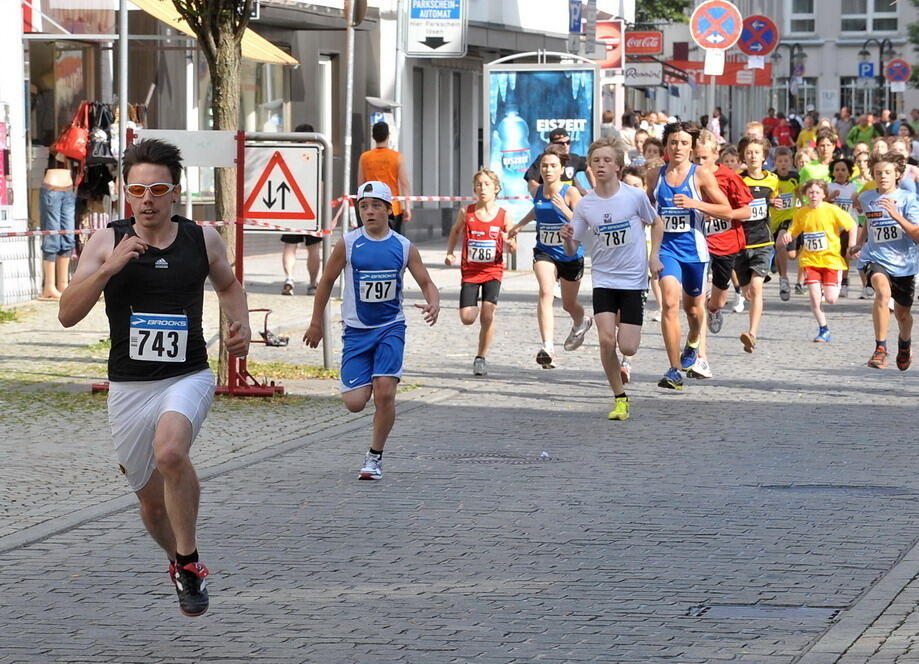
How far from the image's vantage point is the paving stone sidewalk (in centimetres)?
636

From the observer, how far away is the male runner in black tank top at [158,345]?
644cm

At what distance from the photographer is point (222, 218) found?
13.4m

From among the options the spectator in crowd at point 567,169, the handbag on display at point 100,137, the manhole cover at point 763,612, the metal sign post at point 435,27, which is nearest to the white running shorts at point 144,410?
the manhole cover at point 763,612

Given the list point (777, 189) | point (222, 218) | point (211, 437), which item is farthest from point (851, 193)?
→ point (211, 437)

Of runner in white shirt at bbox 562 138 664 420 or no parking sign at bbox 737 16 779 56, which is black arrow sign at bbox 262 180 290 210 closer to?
runner in white shirt at bbox 562 138 664 420

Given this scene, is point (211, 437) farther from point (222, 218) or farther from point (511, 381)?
point (511, 381)

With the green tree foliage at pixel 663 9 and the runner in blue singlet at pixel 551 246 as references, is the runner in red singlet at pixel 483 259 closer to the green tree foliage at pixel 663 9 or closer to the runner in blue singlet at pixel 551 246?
the runner in blue singlet at pixel 551 246

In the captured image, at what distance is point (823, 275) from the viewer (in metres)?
17.8

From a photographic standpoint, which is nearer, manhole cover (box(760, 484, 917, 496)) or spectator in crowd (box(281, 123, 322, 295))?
manhole cover (box(760, 484, 917, 496))

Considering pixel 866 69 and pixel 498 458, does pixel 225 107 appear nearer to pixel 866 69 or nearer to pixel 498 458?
pixel 498 458

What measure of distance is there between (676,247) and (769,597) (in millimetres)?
7069

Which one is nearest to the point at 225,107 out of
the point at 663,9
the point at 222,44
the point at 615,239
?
the point at 222,44

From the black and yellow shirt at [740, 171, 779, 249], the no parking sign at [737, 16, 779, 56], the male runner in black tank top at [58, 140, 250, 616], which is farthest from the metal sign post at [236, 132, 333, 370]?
the no parking sign at [737, 16, 779, 56]

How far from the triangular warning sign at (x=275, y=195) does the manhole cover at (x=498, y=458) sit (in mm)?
3322
